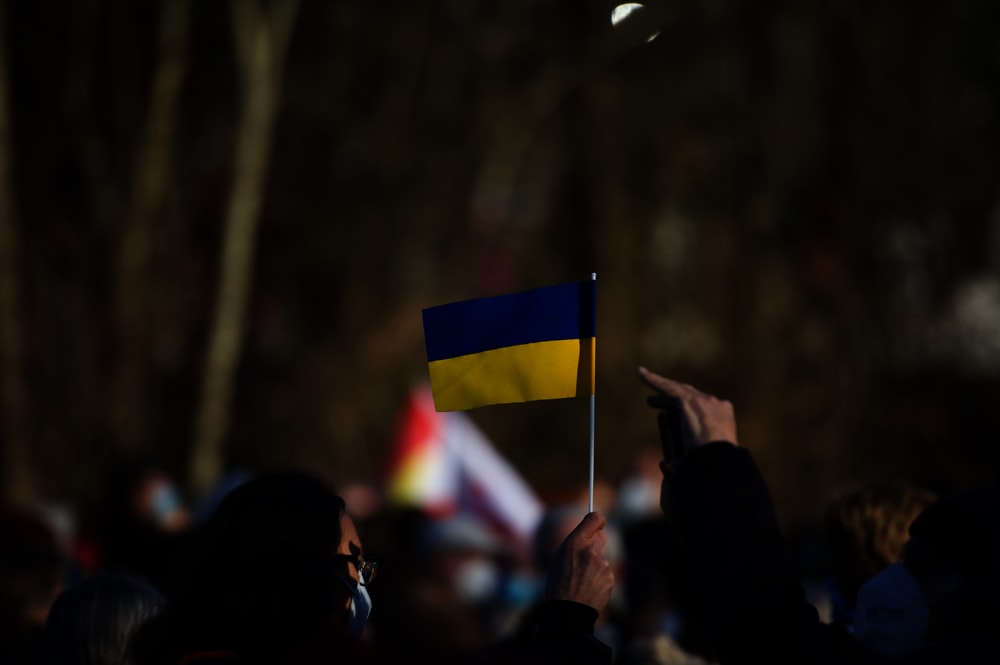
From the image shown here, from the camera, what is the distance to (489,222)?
706 inches

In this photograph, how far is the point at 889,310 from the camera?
47.5ft

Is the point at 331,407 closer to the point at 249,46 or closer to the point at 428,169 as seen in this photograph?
the point at 428,169

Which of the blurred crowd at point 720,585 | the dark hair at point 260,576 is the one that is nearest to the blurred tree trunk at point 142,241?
the blurred crowd at point 720,585

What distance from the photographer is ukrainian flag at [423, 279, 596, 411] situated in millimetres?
3162

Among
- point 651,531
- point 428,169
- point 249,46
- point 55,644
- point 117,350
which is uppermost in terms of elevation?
point 249,46

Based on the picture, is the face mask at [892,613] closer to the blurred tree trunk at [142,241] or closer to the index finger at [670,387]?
the index finger at [670,387]

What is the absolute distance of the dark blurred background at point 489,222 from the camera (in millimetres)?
14133

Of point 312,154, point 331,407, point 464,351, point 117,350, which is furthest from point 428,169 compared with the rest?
point 464,351

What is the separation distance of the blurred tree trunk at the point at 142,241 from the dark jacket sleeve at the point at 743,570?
12132 mm

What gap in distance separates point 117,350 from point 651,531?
9162mm

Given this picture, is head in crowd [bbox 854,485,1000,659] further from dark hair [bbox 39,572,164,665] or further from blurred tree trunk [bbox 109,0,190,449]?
blurred tree trunk [bbox 109,0,190,449]

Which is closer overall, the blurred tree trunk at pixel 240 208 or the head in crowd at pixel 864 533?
the head in crowd at pixel 864 533

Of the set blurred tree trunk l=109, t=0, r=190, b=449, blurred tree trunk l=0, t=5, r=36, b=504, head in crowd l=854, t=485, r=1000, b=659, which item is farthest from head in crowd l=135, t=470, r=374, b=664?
blurred tree trunk l=109, t=0, r=190, b=449

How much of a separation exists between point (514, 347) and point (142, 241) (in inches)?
458
